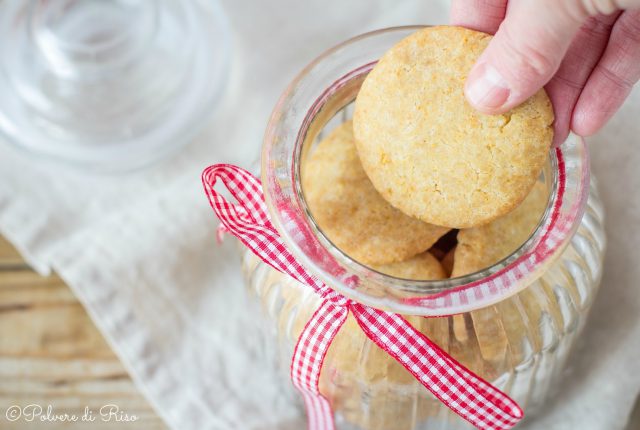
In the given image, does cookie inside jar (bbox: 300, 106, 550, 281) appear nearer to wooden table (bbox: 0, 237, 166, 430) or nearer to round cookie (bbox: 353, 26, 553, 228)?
round cookie (bbox: 353, 26, 553, 228)

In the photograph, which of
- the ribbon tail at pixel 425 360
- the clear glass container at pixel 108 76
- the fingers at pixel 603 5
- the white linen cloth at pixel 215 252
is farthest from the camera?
the clear glass container at pixel 108 76

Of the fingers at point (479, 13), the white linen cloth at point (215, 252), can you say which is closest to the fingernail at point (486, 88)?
the fingers at point (479, 13)

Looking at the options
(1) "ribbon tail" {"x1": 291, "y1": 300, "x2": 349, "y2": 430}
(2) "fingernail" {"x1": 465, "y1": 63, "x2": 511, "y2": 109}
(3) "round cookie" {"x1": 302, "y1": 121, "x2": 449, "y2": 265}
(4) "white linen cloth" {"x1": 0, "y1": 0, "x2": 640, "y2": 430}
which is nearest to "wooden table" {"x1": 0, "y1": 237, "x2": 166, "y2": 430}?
(4) "white linen cloth" {"x1": 0, "y1": 0, "x2": 640, "y2": 430}

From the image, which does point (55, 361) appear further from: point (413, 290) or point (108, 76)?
point (413, 290)

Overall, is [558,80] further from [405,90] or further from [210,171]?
[210,171]

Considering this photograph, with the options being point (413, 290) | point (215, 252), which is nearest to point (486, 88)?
point (413, 290)

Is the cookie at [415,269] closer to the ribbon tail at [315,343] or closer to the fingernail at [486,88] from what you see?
the ribbon tail at [315,343]
